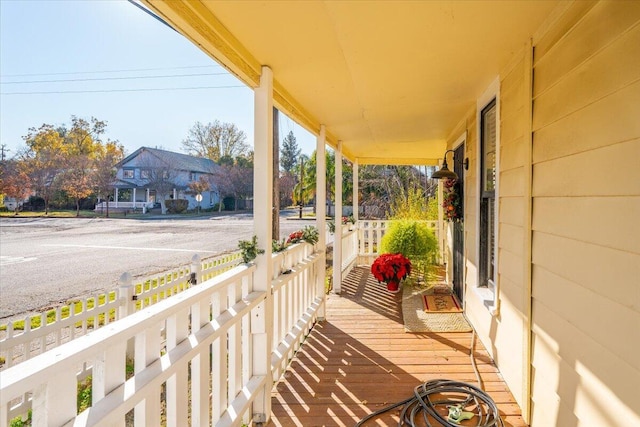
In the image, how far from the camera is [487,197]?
312 centimetres

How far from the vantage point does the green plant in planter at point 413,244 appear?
5602mm

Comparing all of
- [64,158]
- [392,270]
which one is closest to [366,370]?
[392,270]

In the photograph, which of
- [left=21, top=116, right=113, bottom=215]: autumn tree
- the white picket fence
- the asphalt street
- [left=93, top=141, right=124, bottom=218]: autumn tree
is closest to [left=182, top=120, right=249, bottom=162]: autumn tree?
[left=93, top=141, right=124, bottom=218]: autumn tree

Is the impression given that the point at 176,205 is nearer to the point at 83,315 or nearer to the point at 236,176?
the point at 236,176

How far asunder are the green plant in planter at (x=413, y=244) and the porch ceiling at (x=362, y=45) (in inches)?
101

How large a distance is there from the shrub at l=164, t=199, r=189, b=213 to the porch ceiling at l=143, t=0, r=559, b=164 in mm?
22658

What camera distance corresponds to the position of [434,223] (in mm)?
7059

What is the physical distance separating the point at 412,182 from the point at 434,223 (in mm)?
9162

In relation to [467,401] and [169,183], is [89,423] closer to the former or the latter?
[467,401]

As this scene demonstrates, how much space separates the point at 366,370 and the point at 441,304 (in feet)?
6.61

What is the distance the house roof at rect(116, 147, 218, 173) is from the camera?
75.5 feet

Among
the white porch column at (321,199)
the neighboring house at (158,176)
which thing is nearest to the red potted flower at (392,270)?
the white porch column at (321,199)

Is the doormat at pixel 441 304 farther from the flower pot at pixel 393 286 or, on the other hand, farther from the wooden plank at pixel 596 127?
the wooden plank at pixel 596 127

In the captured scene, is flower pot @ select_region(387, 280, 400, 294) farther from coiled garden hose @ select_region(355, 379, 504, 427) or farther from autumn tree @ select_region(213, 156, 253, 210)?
autumn tree @ select_region(213, 156, 253, 210)
